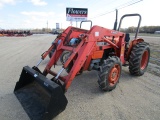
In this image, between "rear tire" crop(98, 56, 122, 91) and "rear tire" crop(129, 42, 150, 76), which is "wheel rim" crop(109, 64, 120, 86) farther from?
"rear tire" crop(129, 42, 150, 76)

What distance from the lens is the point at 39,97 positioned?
3.41 m

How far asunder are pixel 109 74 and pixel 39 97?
1.71 metres

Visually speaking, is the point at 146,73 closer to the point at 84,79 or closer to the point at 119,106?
the point at 84,79

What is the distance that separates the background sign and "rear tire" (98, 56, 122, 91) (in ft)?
48.6

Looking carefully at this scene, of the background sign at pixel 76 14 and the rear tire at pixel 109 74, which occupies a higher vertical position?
the background sign at pixel 76 14

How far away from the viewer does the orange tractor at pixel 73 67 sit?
290 centimetres

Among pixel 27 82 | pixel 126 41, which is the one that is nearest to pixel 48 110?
pixel 27 82

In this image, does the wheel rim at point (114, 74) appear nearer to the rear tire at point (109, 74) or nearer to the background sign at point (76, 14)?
the rear tire at point (109, 74)

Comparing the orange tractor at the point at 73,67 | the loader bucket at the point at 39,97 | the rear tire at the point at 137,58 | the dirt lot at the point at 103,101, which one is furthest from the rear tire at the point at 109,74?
the loader bucket at the point at 39,97

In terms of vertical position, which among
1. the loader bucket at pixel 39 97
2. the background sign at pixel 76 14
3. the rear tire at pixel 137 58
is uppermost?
the background sign at pixel 76 14

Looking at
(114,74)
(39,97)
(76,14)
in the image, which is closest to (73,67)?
(39,97)

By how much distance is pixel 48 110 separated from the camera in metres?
2.70

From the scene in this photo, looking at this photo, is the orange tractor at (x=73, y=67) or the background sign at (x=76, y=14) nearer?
the orange tractor at (x=73, y=67)

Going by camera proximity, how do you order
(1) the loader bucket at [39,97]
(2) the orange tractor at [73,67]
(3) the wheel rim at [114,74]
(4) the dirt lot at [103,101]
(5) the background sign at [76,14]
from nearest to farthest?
(1) the loader bucket at [39,97], (2) the orange tractor at [73,67], (4) the dirt lot at [103,101], (3) the wheel rim at [114,74], (5) the background sign at [76,14]
